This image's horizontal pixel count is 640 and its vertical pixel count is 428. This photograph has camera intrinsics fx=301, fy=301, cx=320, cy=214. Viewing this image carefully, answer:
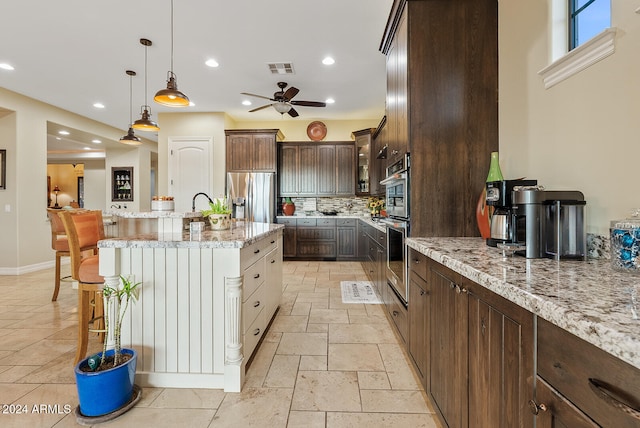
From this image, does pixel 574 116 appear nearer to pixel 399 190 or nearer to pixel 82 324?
pixel 399 190

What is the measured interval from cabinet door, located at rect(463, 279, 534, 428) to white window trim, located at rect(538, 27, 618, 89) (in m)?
1.14

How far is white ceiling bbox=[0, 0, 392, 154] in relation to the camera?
299cm

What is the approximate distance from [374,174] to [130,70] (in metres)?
4.23

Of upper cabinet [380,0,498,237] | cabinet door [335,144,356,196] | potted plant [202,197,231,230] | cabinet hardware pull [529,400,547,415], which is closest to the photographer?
cabinet hardware pull [529,400,547,415]

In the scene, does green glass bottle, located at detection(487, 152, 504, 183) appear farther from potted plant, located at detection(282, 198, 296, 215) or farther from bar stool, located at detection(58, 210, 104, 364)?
potted plant, located at detection(282, 198, 296, 215)

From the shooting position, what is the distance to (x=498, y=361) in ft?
3.13

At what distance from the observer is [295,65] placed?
415 cm

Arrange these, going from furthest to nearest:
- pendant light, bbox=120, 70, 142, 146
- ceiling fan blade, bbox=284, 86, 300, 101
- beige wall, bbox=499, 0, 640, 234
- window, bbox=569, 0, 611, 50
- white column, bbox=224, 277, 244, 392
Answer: pendant light, bbox=120, 70, 142, 146
ceiling fan blade, bbox=284, 86, 300, 101
white column, bbox=224, 277, 244, 392
window, bbox=569, 0, 611, 50
beige wall, bbox=499, 0, 640, 234

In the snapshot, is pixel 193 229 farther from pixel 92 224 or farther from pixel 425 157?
pixel 425 157

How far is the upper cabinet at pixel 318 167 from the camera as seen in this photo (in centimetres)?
639

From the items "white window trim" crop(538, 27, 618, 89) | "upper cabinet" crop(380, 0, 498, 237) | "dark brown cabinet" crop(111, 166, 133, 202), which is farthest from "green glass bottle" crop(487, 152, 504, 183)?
"dark brown cabinet" crop(111, 166, 133, 202)

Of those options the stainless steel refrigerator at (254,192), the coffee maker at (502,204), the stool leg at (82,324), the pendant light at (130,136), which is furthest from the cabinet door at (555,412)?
the stainless steel refrigerator at (254,192)

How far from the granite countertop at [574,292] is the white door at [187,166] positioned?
5.68 m

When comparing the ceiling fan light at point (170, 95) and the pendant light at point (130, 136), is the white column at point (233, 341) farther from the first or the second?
the pendant light at point (130, 136)
